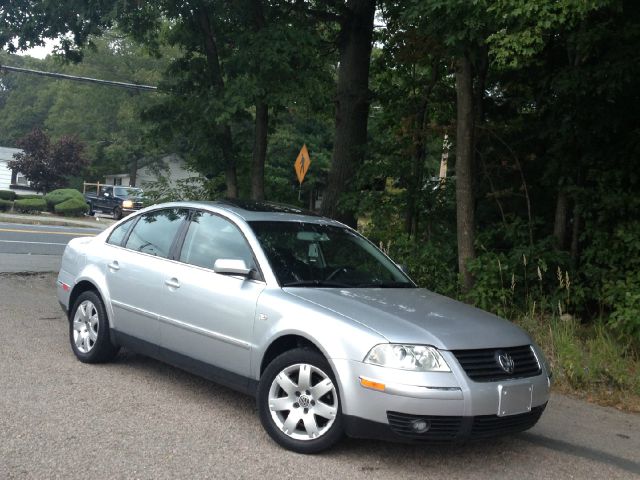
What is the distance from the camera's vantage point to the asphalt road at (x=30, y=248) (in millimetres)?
14668

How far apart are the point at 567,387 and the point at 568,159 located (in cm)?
359

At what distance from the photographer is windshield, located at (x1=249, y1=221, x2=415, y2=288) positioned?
5.57 m

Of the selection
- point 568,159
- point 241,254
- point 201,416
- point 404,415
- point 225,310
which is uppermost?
point 568,159

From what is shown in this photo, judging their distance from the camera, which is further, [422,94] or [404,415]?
[422,94]

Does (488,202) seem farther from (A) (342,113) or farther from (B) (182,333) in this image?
(B) (182,333)

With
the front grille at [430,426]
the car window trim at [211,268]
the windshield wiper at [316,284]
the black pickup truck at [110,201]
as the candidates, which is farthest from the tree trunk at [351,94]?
the black pickup truck at [110,201]

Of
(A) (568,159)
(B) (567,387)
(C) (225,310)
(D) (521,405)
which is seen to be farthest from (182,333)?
(A) (568,159)

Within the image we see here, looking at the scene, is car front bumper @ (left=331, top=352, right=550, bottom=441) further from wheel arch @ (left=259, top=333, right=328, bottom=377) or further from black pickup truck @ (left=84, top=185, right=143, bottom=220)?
black pickup truck @ (left=84, top=185, right=143, bottom=220)

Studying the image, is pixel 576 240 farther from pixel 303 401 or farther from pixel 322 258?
pixel 303 401

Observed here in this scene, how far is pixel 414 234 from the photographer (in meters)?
11.9

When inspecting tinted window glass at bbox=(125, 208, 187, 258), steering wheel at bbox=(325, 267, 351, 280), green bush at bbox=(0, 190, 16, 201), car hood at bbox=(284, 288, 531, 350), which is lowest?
green bush at bbox=(0, 190, 16, 201)

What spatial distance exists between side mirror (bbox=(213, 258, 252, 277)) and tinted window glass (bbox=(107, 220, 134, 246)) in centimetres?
194

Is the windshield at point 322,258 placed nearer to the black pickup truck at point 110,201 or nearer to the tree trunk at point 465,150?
the tree trunk at point 465,150

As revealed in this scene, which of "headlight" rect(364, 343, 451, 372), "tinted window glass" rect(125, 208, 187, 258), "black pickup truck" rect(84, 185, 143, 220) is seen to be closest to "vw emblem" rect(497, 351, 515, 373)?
"headlight" rect(364, 343, 451, 372)
